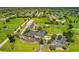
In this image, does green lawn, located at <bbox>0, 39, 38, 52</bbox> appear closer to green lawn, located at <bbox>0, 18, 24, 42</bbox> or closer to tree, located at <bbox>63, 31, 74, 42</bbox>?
green lawn, located at <bbox>0, 18, 24, 42</bbox>

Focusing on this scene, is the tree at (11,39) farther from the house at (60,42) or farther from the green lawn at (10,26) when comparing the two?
the house at (60,42)

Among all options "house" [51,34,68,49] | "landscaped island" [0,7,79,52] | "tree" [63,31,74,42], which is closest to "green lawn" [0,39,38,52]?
"landscaped island" [0,7,79,52]

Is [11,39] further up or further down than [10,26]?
further down

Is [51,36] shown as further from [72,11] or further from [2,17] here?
[2,17]

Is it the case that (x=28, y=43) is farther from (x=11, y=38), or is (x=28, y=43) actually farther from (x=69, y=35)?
(x=69, y=35)

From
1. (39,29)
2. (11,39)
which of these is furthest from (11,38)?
(39,29)

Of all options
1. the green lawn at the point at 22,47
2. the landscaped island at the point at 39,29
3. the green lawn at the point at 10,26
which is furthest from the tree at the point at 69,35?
the green lawn at the point at 10,26

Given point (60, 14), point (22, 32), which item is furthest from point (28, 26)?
point (60, 14)

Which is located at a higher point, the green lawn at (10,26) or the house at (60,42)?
the green lawn at (10,26)
